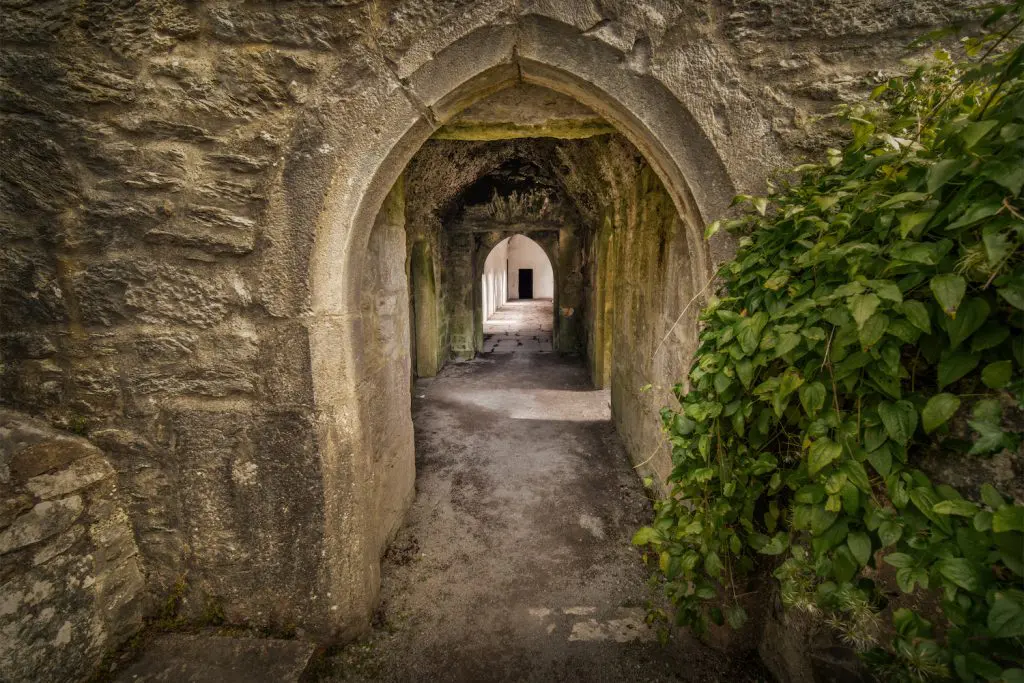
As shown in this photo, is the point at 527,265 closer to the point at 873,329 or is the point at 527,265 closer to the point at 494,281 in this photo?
the point at 494,281

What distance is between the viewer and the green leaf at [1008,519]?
769mm

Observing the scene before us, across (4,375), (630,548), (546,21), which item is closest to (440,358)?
(630,548)

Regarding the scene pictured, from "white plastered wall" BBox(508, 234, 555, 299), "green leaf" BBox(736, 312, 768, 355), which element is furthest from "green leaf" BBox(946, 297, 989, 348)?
"white plastered wall" BBox(508, 234, 555, 299)

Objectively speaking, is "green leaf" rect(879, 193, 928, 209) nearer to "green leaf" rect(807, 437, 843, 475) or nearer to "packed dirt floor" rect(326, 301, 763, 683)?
"green leaf" rect(807, 437, 843, 475)

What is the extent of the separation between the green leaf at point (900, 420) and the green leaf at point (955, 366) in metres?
0.09

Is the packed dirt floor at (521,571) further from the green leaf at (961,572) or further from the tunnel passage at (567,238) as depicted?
the green leaf at (961,572)

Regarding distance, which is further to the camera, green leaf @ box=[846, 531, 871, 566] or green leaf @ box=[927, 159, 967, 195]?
green leaf @ box=[846, 531, 871, 566]

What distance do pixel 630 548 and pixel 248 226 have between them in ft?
8.52

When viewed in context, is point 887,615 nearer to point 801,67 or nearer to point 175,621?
point 801,67

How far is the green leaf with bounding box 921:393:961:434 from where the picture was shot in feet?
2.97

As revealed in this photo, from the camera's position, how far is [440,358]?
7.02m

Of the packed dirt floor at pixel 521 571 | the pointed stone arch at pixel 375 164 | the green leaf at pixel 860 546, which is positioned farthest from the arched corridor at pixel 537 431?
the green leaf at pixel 860 546

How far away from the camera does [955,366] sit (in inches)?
36.1

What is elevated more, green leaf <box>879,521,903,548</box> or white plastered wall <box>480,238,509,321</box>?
white plastered wall <box>480,238,509,321</box>
